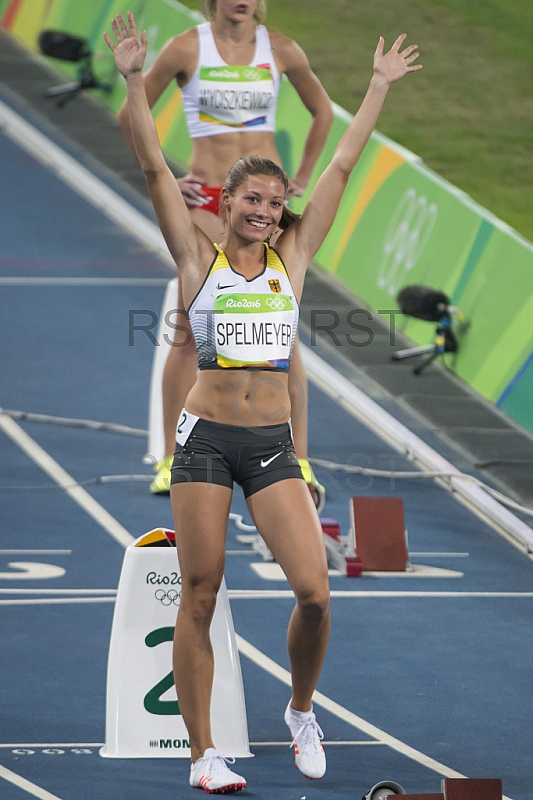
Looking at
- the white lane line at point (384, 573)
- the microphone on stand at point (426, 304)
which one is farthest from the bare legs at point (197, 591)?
the microphone on stand at point (426, 304)

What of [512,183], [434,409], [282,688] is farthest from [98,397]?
[512,183]

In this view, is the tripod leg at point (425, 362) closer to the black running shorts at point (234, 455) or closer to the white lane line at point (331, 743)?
the white lane line at point (331, 743)

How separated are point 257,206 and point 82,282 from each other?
290 inches

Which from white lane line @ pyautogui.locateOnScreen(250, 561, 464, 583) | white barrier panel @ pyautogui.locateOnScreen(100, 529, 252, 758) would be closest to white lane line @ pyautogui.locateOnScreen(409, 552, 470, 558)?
white lane line @ pyautogui.locateOnScreen(250, 561, 464, 583)

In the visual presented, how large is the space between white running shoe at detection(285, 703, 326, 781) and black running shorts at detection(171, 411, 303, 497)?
838 mm

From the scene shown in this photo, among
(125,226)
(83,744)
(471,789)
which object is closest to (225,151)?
(83,744)

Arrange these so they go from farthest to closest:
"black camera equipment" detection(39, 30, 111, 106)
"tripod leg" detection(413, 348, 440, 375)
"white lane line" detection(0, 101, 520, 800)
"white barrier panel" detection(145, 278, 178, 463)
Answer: "black camera equipment" detection(39, 30, 111, 106) → "tripod leg" detection(413, 348, 440, 375) → "white barrier panel" detection(145, 278, 178, 463) → "white lane line" detection(0, 101, 520, 800)

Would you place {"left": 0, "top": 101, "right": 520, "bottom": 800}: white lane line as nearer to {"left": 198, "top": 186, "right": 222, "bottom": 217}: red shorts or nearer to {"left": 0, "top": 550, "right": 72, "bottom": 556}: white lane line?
{"left": 0, "top": 550, "right": 72, "bottom": 556}: white lane line

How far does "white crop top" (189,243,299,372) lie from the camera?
5.69 meters

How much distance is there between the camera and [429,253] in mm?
11531

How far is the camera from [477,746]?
6.00 metres

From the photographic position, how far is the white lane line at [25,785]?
5.43m

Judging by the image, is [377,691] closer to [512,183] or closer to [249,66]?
[249,66]

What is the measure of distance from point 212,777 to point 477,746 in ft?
3.71
